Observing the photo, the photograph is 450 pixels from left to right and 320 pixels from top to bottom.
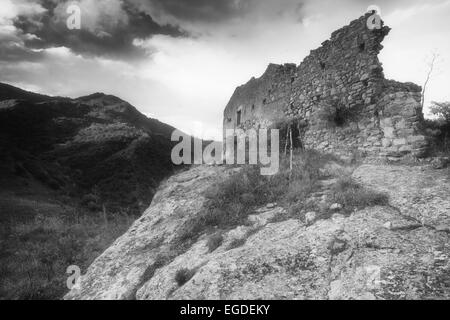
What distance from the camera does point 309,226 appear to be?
5.56 meters

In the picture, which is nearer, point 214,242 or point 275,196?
point 214,242

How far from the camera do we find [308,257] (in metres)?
4.72

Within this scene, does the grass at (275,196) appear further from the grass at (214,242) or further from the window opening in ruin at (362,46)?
the window opening in ruin at (362,46)

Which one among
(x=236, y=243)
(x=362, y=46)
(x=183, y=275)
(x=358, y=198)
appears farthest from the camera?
(x=362, y=46)

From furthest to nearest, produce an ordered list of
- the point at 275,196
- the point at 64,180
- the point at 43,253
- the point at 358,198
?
1. the point at 64,180
2. the point at 43,253
3. the point at 275,196
4. the point at 358,198

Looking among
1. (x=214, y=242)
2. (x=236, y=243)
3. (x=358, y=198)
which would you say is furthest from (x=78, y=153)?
(x=358, y=198)

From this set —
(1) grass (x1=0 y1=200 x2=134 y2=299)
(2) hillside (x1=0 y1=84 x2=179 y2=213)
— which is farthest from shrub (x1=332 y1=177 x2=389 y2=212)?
(2) hillside (x1=0 y1=84 x2=179 y2=213)

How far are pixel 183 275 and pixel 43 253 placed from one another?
8.74 m

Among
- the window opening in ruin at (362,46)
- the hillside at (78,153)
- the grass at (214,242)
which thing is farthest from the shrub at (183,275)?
the hillside at (78,153)

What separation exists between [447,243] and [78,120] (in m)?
46.8

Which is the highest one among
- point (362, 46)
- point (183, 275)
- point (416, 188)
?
point (362, 46)

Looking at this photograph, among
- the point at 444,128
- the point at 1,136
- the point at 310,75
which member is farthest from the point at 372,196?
the point at 1,136

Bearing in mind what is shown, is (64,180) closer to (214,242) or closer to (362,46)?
(214,242)

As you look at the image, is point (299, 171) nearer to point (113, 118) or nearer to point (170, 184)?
point (170, 184)
